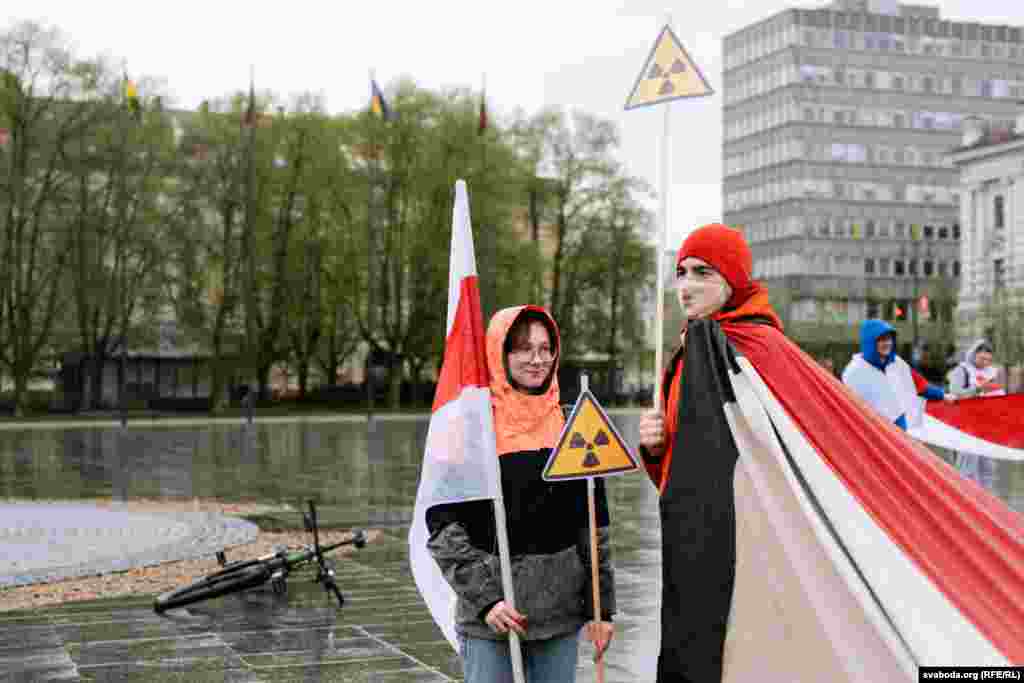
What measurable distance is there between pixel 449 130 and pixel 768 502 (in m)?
63.3

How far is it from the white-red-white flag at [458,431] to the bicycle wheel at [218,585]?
216 inches

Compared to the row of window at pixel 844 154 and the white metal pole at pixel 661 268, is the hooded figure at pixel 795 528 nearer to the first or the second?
the white metal pole at pixel 661 268

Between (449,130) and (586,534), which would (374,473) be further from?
(449,130)

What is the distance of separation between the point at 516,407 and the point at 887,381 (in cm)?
838

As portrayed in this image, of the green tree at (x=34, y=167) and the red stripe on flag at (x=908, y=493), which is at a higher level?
the green tree at (x=34, y=167)

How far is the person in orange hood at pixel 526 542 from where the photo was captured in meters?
4.87

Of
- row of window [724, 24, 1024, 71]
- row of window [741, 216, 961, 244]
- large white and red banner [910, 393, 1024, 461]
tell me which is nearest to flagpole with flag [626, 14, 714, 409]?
large white and red banner [910, 393, 1024, 461]

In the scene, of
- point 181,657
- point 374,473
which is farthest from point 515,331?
point 374,473

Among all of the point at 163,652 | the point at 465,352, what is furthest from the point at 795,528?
the point at 163,652

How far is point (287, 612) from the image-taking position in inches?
408

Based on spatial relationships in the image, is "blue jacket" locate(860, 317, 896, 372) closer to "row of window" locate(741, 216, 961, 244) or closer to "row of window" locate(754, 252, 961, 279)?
"row of window" locate(741, 216, 961, 244)

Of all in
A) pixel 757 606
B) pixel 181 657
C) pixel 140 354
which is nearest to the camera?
pixel 757 606

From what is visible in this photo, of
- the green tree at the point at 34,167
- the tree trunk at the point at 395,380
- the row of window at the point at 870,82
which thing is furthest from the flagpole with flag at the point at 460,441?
the row of window at the point at 870,82

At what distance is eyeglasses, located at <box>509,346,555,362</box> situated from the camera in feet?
16.2
